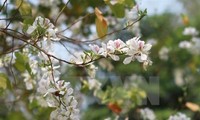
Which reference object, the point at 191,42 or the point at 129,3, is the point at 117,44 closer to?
the point at 129,3

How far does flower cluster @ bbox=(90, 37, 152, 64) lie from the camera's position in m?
0.92

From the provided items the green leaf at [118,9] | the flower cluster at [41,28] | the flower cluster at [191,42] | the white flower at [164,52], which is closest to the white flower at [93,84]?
the green leaf at [118,9]

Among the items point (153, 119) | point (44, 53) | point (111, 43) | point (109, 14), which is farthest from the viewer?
point (109, 14)

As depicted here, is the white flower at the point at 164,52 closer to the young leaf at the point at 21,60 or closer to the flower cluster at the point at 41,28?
the young leaf at the point at 21,60

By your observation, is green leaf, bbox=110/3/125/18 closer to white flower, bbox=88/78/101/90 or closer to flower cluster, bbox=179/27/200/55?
white flower, bbox=88/78/101/90

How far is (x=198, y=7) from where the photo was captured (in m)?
9.12

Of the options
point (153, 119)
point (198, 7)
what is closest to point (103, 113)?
point (198, 7)

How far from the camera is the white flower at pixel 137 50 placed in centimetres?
92

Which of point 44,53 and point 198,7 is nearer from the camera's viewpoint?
point 44,53

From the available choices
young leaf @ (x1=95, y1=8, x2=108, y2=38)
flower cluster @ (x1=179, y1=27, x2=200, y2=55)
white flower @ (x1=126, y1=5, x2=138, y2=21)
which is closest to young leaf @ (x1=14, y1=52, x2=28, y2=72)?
young leaf @ (x1=95, y1=8, x2=108, y2=38)

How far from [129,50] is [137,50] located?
0.06 ft

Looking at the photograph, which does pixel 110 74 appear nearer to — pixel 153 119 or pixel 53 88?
pixel 153 119

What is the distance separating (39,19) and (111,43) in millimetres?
184

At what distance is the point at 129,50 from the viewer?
0.93 m
